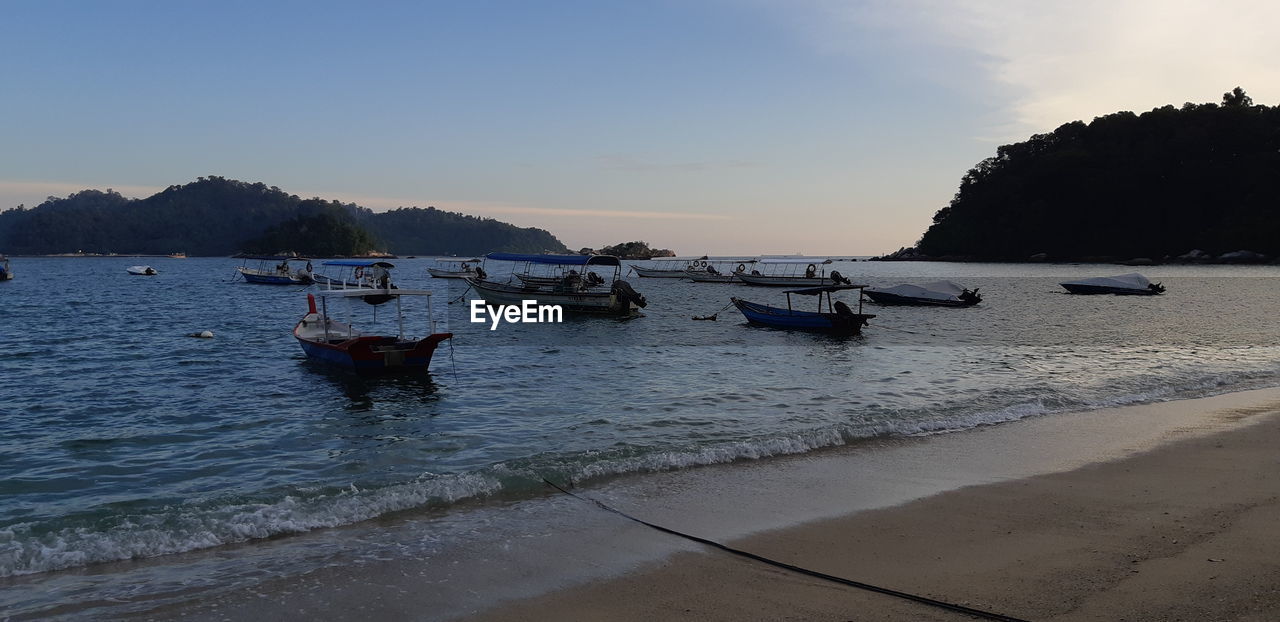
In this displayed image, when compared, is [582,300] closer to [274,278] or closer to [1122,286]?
[1122,286]

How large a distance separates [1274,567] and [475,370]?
19245 millimetres

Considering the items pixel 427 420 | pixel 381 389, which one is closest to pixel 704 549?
pixel 427 420

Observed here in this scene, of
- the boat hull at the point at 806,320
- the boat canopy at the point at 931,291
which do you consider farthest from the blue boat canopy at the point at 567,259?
the boat canopy at the point at 931,291

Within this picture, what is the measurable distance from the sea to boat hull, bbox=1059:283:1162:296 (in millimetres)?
21397

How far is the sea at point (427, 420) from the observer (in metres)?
8.43

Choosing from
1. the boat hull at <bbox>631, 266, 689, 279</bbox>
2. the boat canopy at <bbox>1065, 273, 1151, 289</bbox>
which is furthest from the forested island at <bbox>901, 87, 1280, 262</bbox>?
the boat hull at <bbox>631, 266, 689, 279</bbox>

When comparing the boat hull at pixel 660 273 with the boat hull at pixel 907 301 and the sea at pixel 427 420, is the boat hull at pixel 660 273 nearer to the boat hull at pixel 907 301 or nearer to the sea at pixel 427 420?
the boat hull at pixel 907 301

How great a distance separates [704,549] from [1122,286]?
2400 inches

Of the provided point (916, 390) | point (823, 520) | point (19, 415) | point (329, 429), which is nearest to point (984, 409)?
point (916, 390)

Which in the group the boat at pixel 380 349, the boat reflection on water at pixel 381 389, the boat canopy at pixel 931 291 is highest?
the boat canopy at pixel 931 291

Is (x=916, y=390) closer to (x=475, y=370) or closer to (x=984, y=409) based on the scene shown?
(x=984, y=409)

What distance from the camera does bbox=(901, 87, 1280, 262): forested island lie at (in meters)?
109

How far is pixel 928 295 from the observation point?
51.4 m

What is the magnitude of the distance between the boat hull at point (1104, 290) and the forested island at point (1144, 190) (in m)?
64.1
